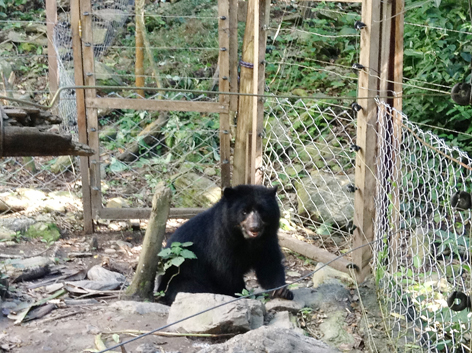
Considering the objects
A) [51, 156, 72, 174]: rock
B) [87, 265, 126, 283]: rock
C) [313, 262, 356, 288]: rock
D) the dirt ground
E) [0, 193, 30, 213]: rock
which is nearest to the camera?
the dirt ground

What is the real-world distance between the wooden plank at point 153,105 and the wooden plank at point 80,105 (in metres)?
0.14

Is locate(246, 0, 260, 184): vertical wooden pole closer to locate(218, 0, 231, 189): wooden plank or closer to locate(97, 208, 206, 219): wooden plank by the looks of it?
locate(218, 0, 231, 189): wooden plank

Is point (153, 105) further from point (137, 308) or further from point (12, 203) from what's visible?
point (137, 308)

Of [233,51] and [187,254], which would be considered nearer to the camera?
[187,254]

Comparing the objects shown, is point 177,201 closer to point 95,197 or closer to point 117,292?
point 95,197

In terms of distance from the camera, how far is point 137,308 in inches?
166

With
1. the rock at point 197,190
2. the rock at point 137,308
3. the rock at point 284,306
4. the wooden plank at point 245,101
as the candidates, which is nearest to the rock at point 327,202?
the wooden plank at point 245,101

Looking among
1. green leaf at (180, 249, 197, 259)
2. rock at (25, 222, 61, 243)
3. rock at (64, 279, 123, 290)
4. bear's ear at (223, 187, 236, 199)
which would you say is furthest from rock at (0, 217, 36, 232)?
bear's ear at (223, 187, 236, 199)

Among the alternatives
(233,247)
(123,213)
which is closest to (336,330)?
(233,247)

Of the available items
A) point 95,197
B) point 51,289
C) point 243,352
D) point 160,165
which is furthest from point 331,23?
point 243,352

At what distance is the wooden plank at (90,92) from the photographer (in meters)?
6.22

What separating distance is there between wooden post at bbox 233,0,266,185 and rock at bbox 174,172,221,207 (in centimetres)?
75

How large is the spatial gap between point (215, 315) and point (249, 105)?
3.01 metres

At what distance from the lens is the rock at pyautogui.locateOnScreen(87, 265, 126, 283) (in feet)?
17.3
